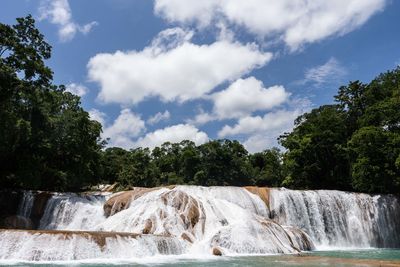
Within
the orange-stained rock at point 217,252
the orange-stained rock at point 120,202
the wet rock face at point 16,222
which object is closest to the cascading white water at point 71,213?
the orange-stained rock at point 120,202

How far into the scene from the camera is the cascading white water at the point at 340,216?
28281 mm

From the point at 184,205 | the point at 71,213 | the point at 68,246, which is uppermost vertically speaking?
the point at 184,205

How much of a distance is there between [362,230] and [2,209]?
2362 centimetres

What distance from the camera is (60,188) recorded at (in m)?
36.0

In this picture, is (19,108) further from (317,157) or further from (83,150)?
(317,157)

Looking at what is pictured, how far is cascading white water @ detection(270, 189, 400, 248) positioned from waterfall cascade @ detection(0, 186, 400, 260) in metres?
0.06

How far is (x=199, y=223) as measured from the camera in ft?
72.1

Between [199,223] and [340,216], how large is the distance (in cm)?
1221

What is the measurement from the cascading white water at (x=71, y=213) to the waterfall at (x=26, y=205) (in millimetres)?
1168

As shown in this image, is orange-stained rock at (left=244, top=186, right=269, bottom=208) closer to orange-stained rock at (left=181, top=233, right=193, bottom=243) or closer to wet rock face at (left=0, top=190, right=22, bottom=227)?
orange-stained rock at (left=181, top=233, right=193, bottom=243)

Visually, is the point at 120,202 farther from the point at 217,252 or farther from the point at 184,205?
the point at 217,252

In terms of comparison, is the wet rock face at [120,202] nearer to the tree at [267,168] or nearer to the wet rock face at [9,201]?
the wet rock face at [9,201]

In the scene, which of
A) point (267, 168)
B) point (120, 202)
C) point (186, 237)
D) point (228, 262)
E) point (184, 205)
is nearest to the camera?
point (228, 262)

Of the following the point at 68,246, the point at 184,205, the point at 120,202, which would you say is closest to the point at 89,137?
the point at 120,202
